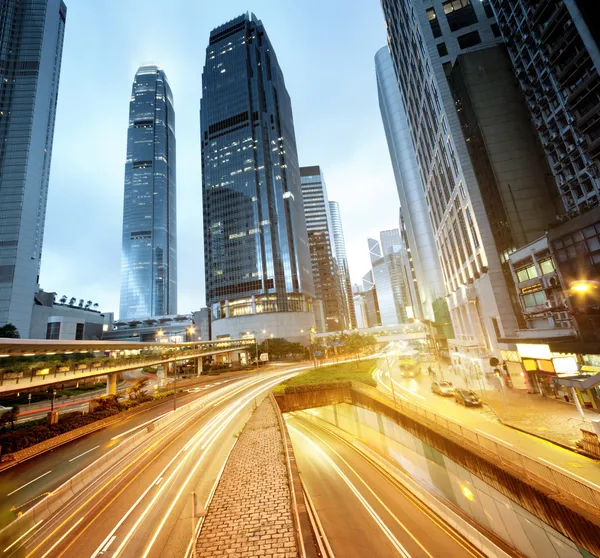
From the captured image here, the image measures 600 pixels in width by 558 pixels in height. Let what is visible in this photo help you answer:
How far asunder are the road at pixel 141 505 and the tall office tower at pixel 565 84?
1850 inches

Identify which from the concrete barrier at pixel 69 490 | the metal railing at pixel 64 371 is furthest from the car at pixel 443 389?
the metal railing at pixel 64 371

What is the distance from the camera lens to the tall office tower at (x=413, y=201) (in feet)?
308

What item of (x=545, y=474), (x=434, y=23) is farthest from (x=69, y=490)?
(x=434, y=23)

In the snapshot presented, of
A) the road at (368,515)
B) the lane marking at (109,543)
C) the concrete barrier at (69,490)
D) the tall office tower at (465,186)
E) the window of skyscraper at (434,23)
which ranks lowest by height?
the road at (368,515)

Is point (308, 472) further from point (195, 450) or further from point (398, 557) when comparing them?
point (398, 557)

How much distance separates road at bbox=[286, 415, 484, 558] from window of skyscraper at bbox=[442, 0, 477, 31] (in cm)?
7199

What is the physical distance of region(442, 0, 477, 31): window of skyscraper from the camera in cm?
5134

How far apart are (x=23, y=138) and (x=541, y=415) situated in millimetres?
133772

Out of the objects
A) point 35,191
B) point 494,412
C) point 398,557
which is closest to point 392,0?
point 494,412

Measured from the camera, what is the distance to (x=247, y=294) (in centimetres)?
11256

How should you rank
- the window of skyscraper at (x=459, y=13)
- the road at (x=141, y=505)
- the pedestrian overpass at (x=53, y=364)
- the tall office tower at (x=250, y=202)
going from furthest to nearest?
the tall office tower at (x=250, y=202), the window of skyscraper at (x=459, y=13), the pedestrian overpass at (x=53, y=364), the road at (x=141, y=505)

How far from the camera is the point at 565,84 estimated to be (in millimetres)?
37906

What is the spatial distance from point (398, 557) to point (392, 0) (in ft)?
344

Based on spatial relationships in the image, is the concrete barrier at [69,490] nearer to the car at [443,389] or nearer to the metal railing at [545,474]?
the metal railing at [545,474]
